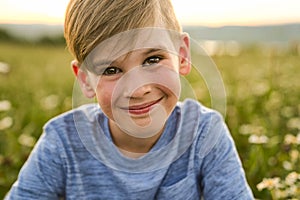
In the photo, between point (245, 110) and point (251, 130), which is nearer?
point (251, 130)

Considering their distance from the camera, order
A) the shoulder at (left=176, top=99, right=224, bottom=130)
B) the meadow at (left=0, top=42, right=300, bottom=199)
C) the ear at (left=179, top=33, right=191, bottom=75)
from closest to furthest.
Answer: the ear at (left=179, top=33, right=191, bottom=75) < the shoulder at (left=176, top=99, right=224, bottom=130) < the meadow at (left=0, top=42, right=300, bottom=199)

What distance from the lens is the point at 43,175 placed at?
5.30ft

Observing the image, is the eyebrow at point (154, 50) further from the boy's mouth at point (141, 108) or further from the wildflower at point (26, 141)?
the wildflower at point (26, 141)

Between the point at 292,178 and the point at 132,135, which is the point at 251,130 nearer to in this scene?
the point at 292,178

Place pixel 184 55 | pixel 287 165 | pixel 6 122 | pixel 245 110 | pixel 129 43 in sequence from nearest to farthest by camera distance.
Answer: pixel 129 43 → pixel 184 55 → pixel 287 165 → pixel 6 122 → pixel 245 110

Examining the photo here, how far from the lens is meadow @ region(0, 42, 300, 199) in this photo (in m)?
1.88

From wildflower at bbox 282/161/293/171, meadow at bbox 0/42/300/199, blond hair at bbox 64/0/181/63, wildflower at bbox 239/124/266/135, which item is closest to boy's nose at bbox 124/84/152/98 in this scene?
blond hair at bbox 64/0/181/63

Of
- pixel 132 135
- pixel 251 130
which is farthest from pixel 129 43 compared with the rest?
pixel 251 130

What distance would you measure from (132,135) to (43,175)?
264mm

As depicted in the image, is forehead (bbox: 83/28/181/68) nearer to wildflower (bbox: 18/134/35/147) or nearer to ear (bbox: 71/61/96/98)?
ear (bbox: 71/61/96/98)

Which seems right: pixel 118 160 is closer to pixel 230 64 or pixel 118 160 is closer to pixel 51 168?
pixel 51 168

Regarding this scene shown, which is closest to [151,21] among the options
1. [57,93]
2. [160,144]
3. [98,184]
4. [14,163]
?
[160,144]

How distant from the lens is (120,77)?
1.37 meters

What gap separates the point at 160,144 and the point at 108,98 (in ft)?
0.84
